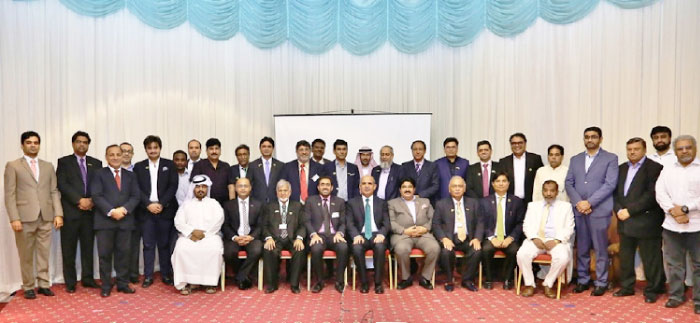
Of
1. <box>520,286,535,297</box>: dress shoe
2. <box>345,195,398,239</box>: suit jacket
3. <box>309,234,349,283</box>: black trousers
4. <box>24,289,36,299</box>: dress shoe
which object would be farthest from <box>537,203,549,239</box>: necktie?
<box>24,289,36,299</box>: dress shoe

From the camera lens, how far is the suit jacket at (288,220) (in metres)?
5.63

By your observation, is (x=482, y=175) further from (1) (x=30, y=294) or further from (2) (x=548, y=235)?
(1) (x=30, y=294)

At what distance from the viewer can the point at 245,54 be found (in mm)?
7684

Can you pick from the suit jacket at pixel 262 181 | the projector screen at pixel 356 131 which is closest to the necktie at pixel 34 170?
the suit jacket at pixel 262 181

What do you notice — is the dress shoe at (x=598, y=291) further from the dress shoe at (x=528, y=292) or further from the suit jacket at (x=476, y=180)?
the suit jacket at (x=476, y=180)

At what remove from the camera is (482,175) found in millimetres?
6016

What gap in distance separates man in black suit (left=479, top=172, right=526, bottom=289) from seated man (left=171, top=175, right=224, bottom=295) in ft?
8.83

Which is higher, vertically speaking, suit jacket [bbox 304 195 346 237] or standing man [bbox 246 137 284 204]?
standing man [bbox 246 137 284 204]

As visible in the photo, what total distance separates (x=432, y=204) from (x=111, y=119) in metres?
4.15

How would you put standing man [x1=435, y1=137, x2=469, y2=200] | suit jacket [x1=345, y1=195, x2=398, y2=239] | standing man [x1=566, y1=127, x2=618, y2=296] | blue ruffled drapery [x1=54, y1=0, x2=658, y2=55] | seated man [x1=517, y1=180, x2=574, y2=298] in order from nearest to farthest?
seated man [x1=517, y1=180, x2=574, y2=298] < standing man [x1=566, y1=127, x2=618, y2=296] < suit jacket [x1=345, y1=195, x2=398, y2=239] < standing man [x1=435, y1=137, x2=469, y2=200] < blue ruffled drapery [x1=54, y1=0, x2=658, y2=55]

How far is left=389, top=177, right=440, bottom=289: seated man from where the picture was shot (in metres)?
5.46

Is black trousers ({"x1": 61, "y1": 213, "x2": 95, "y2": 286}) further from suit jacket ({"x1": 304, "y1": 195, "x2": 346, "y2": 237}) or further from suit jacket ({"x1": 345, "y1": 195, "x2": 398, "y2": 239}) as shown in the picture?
suit jacket ({"x1": 345, "y1": 195, "x2": 398, "y2": 239})

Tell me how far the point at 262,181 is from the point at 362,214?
1189mm

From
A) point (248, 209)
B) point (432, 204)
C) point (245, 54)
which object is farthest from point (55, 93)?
point (432, 204)
